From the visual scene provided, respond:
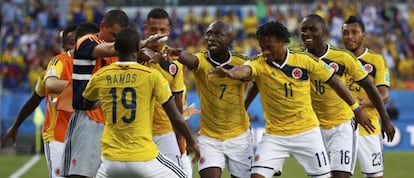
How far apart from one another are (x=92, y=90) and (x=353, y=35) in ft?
15.9

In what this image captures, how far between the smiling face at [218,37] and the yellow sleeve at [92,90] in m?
2.15

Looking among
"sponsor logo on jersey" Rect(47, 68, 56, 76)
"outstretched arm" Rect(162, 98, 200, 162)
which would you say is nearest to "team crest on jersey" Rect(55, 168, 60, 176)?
"sponsor logo on jersey" Rect(47, 68, 56, 76)

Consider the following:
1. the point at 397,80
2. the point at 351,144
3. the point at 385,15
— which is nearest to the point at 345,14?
the point at 385,15

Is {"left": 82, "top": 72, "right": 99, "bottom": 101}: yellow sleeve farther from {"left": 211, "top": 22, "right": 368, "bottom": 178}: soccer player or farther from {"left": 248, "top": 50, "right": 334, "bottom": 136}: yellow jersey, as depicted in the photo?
{"left": 248, "top": 50, "right": 334, "bottom": 136}: yellow jersey

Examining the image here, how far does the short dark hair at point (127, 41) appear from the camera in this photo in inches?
348

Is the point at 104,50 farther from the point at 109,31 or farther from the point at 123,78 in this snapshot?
the point at 123,78

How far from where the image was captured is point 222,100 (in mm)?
11102

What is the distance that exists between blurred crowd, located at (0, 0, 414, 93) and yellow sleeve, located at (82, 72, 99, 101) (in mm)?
20517

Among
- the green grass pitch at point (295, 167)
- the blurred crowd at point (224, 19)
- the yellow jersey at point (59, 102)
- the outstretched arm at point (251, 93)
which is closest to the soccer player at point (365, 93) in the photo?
the outstretched arm at point (251, 93)

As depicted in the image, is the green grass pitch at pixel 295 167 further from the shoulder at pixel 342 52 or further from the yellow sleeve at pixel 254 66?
the yellow sleeve at pixel 254 66

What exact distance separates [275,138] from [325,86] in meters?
1.36

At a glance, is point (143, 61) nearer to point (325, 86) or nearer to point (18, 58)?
point (325, 86)

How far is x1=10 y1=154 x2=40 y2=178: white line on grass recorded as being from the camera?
Result: 63.7 feet

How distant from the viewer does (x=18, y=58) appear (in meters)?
30.2
